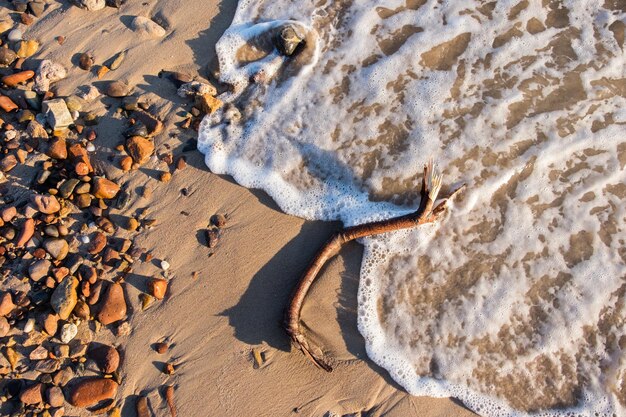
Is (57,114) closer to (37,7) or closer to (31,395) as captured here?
(37,7)

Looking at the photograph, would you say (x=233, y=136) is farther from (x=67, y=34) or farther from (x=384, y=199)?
(x=67, y=34)

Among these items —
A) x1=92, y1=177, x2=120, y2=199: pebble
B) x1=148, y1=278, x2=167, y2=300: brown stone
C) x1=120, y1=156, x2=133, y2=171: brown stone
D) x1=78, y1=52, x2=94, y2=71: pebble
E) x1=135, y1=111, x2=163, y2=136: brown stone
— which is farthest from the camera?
x1=78, y1=52, x2=94, y2=71: pebble

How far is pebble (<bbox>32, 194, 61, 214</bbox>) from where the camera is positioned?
3580 millimetres

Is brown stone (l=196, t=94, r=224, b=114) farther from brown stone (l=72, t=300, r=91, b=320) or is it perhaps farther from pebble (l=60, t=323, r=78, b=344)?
pebble (l=60, t=323, r=78, b=344)

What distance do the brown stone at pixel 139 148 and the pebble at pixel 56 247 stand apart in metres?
0.88

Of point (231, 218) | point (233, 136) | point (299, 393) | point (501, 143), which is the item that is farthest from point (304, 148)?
point (299, 393)

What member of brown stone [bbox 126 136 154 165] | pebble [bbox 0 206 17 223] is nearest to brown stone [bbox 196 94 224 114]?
brown stone [bbox 126 136 154 165]

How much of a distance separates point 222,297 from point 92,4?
2.98 m

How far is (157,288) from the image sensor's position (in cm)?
353

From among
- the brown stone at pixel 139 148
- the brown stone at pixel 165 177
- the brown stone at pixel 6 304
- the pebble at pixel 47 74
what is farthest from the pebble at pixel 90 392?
the pebble at pixel 47 74

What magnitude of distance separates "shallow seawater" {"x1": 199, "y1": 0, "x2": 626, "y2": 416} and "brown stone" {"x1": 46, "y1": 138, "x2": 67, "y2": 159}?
3.79 feet

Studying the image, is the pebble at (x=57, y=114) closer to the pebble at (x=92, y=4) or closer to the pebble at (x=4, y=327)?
the pebble at (x=92, y=4)

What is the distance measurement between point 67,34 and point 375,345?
3.90 meters

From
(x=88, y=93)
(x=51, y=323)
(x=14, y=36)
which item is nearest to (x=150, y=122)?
(x=88, y=93)
